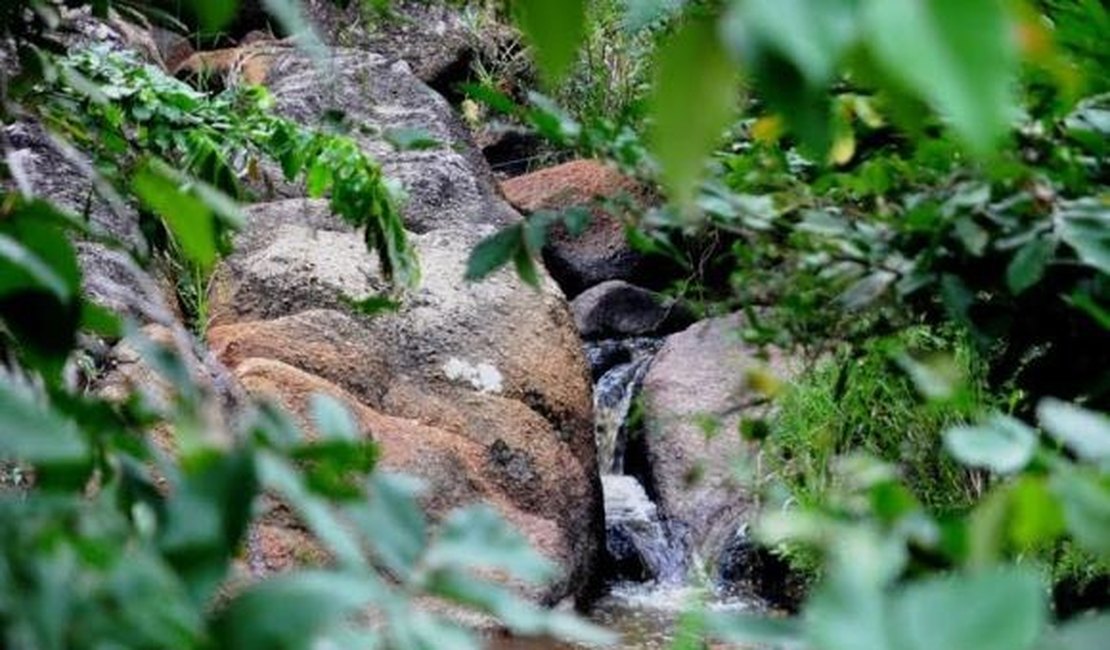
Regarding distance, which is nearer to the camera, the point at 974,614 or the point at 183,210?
the point at 974,614

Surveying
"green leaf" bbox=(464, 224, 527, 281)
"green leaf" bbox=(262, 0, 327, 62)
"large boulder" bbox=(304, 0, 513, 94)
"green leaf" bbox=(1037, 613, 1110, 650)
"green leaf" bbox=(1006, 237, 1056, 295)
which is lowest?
"large boulder" bbox=(304, 0, 513, 94)

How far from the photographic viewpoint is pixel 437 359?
4684 millimetres

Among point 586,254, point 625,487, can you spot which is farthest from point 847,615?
point 586,254

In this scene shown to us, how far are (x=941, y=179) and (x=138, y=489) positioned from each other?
662 millimetres

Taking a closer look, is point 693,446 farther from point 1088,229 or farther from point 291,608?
point 291,608

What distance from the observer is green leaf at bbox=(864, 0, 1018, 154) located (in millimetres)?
260

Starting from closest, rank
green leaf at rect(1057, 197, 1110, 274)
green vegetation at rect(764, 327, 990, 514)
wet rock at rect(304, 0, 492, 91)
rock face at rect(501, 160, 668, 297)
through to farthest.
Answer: green leaf at rect(1057, 197, 1110, 274) < green vegetation at rect(764, 327, 990, 514) < rock face at rect(501, 160, 668, 297) < wet rock at rect(304, 0, 492, 91)

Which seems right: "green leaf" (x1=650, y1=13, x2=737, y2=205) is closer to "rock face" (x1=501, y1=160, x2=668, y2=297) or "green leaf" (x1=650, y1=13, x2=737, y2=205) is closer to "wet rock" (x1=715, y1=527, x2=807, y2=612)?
"wet rock" (x1=715, y1=527, x2=807, y2=612)

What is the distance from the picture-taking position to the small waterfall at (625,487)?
5246 mm

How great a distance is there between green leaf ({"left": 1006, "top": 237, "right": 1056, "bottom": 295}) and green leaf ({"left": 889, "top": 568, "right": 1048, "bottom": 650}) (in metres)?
0.60

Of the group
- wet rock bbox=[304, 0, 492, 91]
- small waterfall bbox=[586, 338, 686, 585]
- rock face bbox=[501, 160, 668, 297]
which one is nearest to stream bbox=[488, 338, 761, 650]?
small waterfall bbox=[586, 338, 686, 585]

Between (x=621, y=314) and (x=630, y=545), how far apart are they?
6.85 ft

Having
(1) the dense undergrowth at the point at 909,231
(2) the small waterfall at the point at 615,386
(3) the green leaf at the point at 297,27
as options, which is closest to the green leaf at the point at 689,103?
(1) the dense undergrowth at the point at 909,231

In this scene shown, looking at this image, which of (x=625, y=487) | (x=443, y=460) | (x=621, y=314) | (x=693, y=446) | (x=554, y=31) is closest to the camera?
(x=554, y=31)
